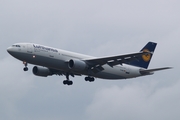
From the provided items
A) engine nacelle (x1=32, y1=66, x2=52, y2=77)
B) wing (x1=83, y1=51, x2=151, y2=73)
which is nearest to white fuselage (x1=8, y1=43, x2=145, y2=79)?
wing (x1=83, y1=51, x2=151, y2=73)

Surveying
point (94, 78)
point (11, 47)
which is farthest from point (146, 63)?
point (11, 47)

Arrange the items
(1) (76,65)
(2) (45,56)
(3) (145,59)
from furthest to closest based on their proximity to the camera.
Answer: (3) (145,59), (1) (76,65), (2) (45,56)

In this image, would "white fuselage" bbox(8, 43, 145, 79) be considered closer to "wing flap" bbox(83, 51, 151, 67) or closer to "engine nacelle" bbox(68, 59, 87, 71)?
"engine nacelle" bbox(68, 59, 87, 71)

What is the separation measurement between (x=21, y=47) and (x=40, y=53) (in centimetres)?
253

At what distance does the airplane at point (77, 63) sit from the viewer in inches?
2579

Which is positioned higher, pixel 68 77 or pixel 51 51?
pixel 51 51

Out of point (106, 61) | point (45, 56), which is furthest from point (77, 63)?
point (45, 56)

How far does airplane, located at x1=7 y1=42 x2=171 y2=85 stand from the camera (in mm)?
65500

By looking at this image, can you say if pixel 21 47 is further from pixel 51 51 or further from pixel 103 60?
pixel 103 60

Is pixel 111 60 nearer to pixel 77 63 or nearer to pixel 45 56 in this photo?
pixel 77 63

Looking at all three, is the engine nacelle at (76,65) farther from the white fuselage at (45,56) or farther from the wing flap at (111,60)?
the wing flap at (111,60)

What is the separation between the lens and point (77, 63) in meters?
67.3

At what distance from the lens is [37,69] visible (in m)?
72.8

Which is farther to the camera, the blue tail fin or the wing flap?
the blue tail fin
